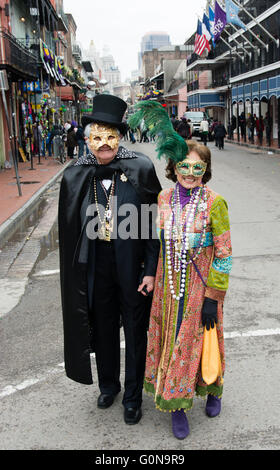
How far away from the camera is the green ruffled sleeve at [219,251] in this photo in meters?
2.87

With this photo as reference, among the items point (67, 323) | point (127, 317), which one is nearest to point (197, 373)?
point (127, 317)

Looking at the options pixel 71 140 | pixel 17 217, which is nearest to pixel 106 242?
pixel 17 217

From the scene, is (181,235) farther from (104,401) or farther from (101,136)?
(104,401)

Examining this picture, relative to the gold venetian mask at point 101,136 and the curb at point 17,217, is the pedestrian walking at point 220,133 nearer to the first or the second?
the curb at point 17,217

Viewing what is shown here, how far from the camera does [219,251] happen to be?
2.87 metres

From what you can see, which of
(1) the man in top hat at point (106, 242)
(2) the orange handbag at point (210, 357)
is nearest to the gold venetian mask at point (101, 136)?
(1) the man in top hat at point (106, 242)

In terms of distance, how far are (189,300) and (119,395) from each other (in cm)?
106

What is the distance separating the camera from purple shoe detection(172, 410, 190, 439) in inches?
119

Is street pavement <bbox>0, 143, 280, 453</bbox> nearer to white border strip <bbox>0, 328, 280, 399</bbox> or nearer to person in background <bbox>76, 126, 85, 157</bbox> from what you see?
white border strip <bbox>0, 328, 280, 399</bbox>

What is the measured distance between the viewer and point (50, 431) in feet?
10.4

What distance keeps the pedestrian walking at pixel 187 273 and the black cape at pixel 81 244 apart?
119 millimetres

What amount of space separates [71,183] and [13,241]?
6.03m

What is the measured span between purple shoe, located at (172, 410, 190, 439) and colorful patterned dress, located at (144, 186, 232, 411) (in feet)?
0.28

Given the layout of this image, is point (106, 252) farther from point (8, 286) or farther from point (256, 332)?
point (8, 286)
